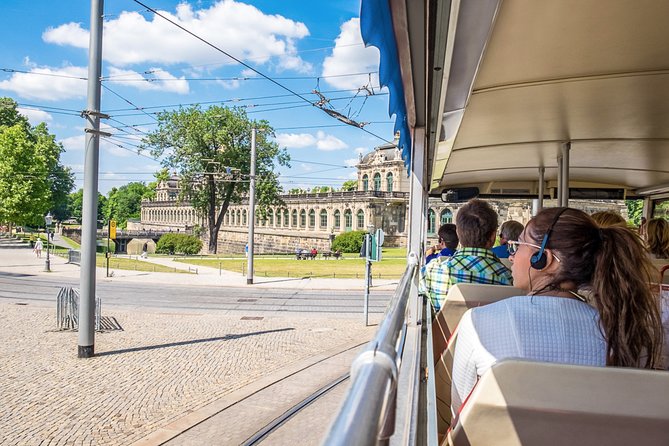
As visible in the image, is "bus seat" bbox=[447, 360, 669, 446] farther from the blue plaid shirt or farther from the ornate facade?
the ornate facade

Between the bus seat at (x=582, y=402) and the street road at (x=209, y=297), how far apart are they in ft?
55.9

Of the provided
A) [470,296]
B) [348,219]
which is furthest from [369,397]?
[348,219]

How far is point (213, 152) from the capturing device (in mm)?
50750

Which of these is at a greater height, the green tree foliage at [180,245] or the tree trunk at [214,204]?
the tree trunk at [214,204]

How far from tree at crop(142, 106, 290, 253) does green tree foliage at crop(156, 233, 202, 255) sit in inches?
208

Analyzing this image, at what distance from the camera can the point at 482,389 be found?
4.45 feet

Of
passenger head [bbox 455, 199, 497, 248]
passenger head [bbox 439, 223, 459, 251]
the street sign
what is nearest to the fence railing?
passenger head [bbox 439, 223, 459, 251]

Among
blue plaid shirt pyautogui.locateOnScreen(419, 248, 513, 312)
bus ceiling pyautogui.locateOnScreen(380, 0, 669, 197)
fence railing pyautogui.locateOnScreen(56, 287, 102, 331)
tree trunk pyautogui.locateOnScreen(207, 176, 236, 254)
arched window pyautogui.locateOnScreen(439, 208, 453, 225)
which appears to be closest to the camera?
bus ceiling pyautogui.locateOnScreen(380, 0, 669, 197)

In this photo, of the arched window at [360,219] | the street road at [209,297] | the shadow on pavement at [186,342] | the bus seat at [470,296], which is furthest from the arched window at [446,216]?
the bus seat at [470,296]

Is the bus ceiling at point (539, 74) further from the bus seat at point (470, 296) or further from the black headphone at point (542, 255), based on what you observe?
the bus seat at point (470, 296)

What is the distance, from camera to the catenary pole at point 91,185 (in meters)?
10.6

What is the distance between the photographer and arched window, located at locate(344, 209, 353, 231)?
241 feet

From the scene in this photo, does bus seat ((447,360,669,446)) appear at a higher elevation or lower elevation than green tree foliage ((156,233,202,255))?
higher

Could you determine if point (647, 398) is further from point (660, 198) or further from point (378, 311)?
point (378, 311)
